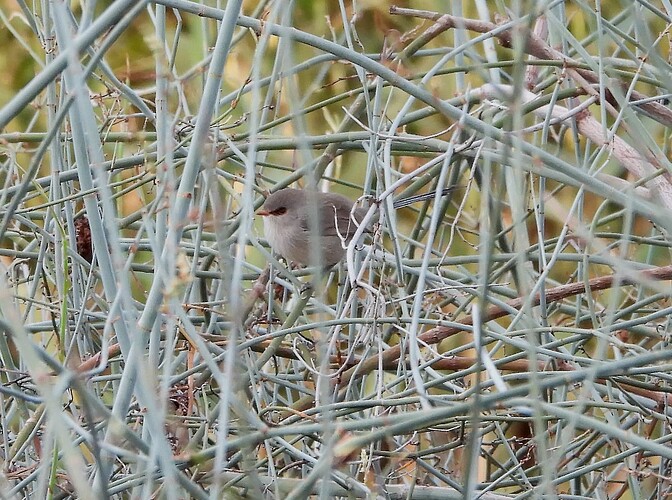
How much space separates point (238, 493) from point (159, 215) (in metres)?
0.62

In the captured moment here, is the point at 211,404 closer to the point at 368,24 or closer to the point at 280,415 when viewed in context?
the point at 280,415

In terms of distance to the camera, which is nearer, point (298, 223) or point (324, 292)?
point (324, 292)

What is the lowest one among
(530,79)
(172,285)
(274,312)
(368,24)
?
(274,312)

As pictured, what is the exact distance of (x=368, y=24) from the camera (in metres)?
4.73

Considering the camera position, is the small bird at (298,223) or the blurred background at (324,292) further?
the small bird at (298,223)

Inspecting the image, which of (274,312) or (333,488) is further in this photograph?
(274,312)

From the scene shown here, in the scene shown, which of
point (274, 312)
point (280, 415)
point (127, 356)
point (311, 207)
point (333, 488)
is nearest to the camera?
point (311, 207)

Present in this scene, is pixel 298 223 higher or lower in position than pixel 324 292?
higher

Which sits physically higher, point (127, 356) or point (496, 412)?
point (127, 356)

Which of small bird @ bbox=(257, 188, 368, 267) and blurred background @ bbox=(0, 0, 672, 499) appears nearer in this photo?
blurred background @ bbox=(0, 0, 672, 499)

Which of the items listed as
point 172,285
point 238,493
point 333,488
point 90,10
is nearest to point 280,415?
point 238,493

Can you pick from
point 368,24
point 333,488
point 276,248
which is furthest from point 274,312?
point 368,24

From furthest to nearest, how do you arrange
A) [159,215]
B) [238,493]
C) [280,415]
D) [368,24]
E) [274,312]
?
1. [368,24]
2. [274,312]
3. [280,415]
4. [238,493]
5. [159,215]

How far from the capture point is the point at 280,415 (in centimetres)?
223
